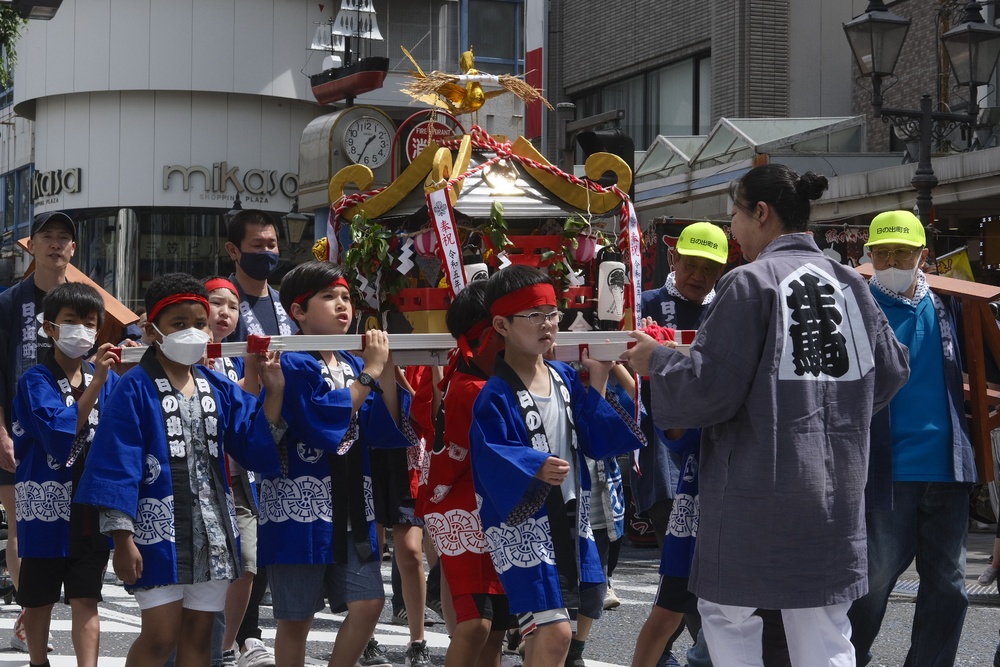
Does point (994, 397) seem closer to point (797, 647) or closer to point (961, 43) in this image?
point (797, 647)

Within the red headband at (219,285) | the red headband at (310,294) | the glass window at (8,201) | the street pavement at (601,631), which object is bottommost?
the street pavement at (601,631)

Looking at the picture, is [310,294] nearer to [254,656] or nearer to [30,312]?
[254,656]

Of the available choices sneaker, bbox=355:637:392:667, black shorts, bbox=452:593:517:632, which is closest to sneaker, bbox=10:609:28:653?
sneaker, bbox=355:637:392:667

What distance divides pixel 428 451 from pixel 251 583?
119 cm

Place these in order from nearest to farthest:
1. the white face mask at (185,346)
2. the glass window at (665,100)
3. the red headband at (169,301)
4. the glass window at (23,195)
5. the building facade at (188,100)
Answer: the white face mask at (185,346)
the red headband at (169,301)
the glass window at (665,100)
the building facade at (188,100)
the glass window at (23,195)

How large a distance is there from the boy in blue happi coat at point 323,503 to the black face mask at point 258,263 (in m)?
1.42

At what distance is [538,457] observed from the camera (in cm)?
471

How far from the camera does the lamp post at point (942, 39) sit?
10.8m

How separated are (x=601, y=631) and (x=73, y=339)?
331 centimetres

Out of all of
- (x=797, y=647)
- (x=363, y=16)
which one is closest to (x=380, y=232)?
(x=797, y=647)

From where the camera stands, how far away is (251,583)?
6.32m

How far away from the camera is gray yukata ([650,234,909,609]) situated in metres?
4.07

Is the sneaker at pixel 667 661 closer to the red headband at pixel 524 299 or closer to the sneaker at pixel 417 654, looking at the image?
the sneaker at pixel 417 654

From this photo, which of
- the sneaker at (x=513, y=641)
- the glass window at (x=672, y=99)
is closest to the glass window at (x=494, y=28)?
the glass window at (x=672, y=99)
